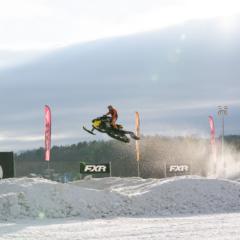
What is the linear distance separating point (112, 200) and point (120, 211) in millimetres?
765

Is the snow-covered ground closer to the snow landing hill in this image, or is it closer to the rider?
the snow landing hill

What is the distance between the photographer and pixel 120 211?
70.4 ft

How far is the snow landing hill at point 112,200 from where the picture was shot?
20925mm

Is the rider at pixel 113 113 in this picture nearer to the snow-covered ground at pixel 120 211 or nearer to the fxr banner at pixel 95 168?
the snow-covered ground at pixel 120 211

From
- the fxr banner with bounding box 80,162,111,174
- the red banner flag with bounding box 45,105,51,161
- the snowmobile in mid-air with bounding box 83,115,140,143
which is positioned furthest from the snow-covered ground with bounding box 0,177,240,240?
the fxr banner with bounding box 80,162,111,174

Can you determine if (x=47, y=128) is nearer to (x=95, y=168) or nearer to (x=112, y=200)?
(x=95, y=168)

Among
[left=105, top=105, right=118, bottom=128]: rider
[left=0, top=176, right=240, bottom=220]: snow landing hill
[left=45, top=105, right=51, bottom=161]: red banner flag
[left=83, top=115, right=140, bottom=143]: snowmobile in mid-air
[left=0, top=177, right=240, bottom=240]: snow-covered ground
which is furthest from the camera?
[left=45, top=105, right=51, bottom=161]: red banner flag

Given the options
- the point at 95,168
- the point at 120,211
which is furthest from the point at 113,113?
the point at 95,168

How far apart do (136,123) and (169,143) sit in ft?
119

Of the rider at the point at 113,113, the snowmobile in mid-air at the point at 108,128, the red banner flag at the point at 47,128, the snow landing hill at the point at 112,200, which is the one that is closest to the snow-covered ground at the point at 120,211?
the snow landing hill at the point at 112,200

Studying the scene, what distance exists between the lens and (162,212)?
21.9m

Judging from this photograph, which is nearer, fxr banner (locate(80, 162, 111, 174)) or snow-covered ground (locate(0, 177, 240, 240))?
snow-covered ground (locate(0, 177, 240, 240))

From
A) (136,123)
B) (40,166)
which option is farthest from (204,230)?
(40,166)

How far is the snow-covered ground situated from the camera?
614 inches
